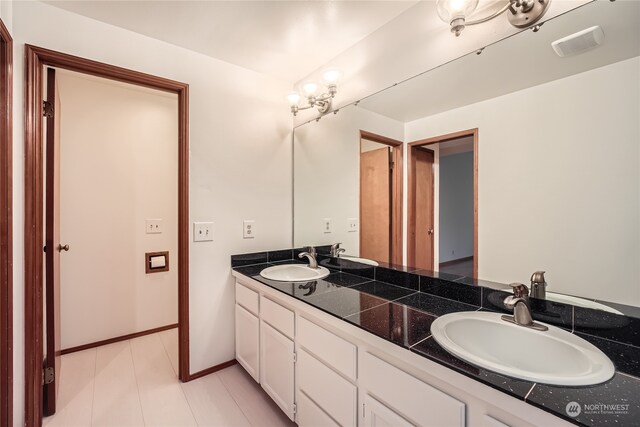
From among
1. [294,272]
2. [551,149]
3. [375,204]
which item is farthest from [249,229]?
[551,149]

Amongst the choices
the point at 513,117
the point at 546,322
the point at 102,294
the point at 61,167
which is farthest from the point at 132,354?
the point at 513,117

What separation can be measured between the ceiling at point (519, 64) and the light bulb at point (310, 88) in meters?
0.63

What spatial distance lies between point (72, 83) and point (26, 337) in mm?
1929

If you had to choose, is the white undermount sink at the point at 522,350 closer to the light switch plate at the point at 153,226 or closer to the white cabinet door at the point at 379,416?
the white cabinet door at the point at 379,416

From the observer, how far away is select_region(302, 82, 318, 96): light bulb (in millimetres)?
2000

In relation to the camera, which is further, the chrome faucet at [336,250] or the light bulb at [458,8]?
the chrome faucet at [336,250]

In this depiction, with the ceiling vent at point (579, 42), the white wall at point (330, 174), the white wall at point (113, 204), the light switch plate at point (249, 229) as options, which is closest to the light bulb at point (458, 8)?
the ceiling vent at point (579, 42)

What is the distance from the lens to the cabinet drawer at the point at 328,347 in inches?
42.6

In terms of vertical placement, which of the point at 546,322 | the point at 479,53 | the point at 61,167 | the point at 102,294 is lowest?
the point at 102,294

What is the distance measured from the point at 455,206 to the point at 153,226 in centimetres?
258

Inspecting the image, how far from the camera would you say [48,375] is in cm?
153

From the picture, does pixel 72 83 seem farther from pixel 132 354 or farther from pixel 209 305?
pixel 132 354

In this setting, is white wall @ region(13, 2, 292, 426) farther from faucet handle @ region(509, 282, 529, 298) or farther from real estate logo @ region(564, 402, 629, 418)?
real estate logo @ region(564, 402, 629, 418)

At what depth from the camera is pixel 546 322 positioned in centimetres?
102
